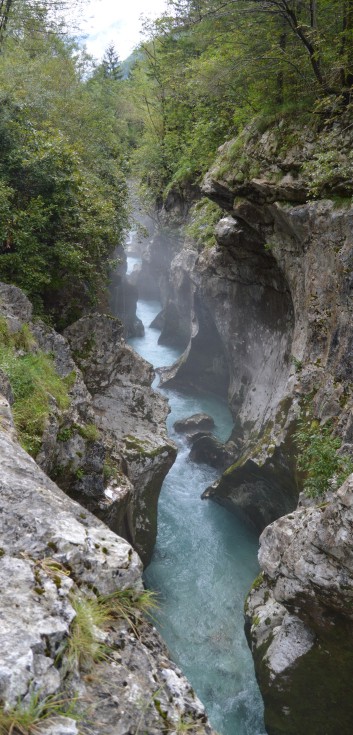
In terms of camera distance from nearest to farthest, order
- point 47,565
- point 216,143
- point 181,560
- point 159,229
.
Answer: point 47,565, point 181,560, point 216,143, point 159,229

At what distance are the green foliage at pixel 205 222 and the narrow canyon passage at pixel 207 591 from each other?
30.7 feet

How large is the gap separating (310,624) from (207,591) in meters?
5.22

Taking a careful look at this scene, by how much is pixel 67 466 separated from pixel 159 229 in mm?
21994

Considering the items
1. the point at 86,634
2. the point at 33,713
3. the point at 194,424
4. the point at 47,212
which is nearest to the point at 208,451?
the point at 194,424

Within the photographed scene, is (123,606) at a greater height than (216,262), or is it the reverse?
(216,262)

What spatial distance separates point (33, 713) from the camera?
248 cm

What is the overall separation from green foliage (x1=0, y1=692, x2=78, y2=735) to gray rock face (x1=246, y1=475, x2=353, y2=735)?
5.92m

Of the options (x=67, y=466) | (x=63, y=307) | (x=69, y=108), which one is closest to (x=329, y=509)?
(x=67, y=466)

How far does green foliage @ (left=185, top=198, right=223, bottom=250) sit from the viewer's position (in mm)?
18922

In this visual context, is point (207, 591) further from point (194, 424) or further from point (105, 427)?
point (194, 424)

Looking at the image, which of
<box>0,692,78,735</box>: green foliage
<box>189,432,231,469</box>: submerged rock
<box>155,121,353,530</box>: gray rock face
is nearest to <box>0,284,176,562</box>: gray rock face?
<box>155,121,353,530</box>: gray rock face

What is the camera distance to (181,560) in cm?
1445

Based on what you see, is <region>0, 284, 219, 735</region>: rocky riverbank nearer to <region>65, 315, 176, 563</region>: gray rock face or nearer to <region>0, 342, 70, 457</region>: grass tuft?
<region>0, 342, 70, 457</region>: grass tuft

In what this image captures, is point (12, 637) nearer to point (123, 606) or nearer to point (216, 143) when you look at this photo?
point (123, 606)
